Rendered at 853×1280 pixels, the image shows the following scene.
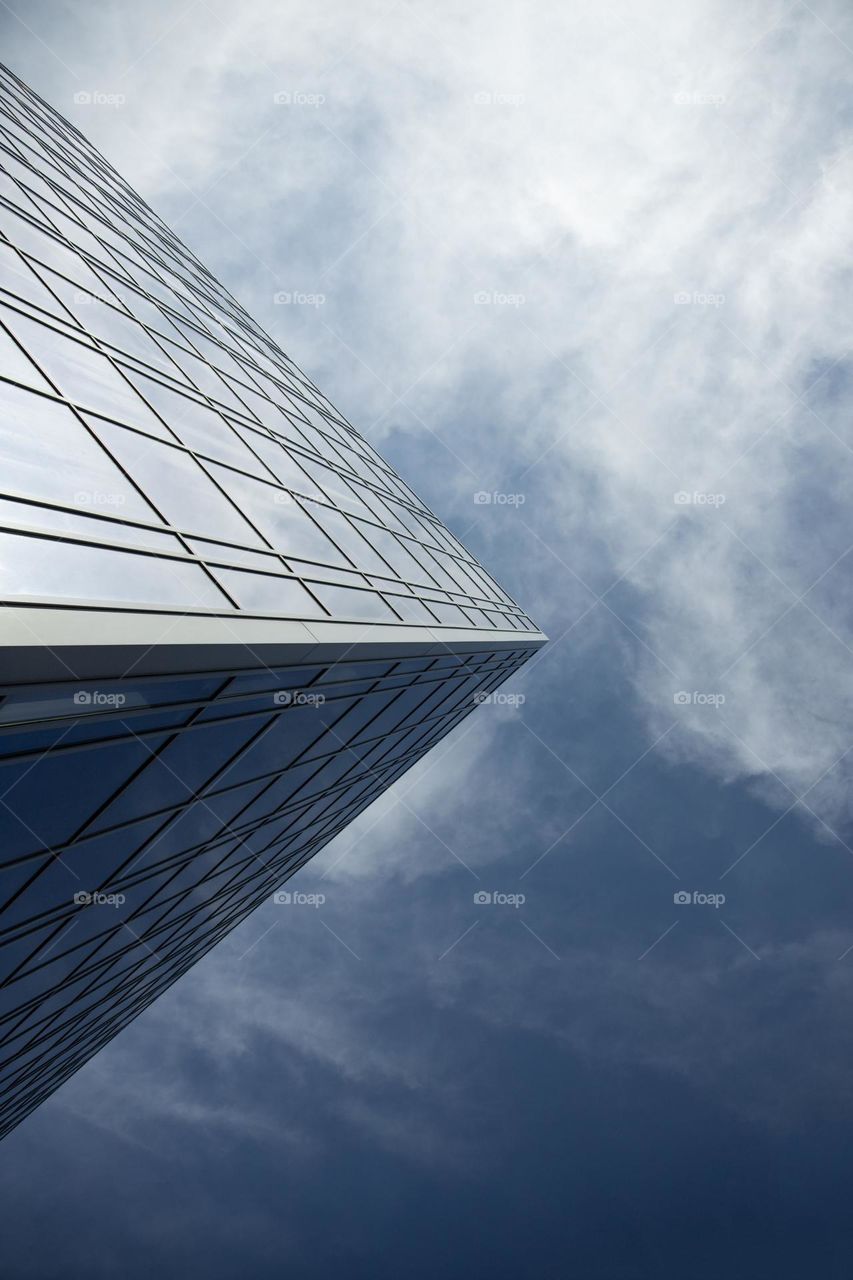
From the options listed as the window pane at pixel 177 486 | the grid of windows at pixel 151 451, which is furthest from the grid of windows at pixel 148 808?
the window pane at pixel 177 486

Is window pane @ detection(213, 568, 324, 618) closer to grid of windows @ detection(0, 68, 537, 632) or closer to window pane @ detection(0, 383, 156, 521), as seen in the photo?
grid of windows @ detection(0, 68, 537, 632)

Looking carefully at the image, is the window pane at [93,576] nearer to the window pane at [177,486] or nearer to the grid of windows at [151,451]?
the grid of windows at [151,451]

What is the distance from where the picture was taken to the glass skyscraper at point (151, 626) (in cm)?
737

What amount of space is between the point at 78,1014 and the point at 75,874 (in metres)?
10.6

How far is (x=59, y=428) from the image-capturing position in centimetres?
902

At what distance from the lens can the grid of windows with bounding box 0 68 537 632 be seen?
8047 mm

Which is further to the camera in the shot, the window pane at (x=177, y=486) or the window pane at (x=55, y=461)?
the window pane at (x=177, y=486)

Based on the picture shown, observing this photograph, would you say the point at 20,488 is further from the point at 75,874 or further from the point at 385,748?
the point at 385,748

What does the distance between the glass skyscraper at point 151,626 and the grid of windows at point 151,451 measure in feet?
0.20

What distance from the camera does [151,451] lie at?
432 inches

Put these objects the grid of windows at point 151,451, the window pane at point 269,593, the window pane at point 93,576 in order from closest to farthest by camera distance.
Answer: the window pane at point 93,576
the grid of windows at point 151,451
the window pane at point 269,593

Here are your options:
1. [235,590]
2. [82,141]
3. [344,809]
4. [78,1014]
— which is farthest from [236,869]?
[82,141]

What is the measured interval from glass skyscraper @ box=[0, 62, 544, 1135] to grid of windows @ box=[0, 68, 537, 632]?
6 centimetres

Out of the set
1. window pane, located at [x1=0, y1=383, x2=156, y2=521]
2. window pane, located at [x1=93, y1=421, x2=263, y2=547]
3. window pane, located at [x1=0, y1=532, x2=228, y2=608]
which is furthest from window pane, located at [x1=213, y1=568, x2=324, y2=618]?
window pane, located at [x1=0, y1=383, x2=156, y2=521]
